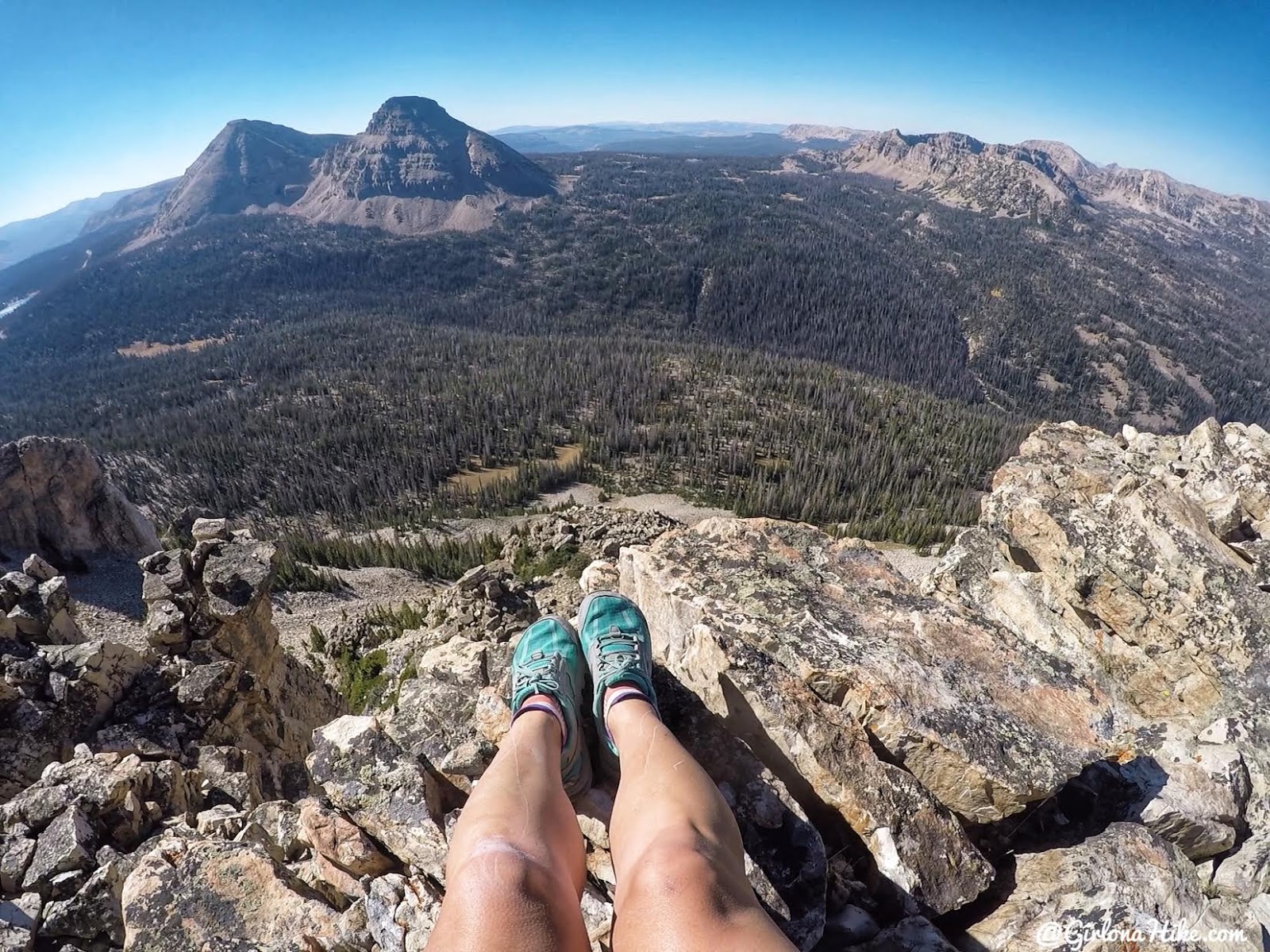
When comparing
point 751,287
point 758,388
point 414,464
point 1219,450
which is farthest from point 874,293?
point 1219,450

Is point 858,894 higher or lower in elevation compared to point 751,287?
lower

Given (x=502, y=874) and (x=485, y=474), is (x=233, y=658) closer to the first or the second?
(x=502, y=874)

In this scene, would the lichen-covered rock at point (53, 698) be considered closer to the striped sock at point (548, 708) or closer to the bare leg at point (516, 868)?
the striped sock at point (548, 708)

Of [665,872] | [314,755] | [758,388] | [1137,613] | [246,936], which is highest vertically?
[665,872]

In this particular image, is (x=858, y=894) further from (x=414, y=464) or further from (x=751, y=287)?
(x=751, y=287)

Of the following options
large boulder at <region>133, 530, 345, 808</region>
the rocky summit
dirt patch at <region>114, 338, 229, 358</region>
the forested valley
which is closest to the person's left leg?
the rocky summit

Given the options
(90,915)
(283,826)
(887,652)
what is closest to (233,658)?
(90,915)

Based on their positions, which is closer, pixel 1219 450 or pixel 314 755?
pixel 314 755

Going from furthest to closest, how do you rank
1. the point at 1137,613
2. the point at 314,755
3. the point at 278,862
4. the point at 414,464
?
the point at 414,464, the point at 1137,613, the point at 314,755, the point at 278,862
